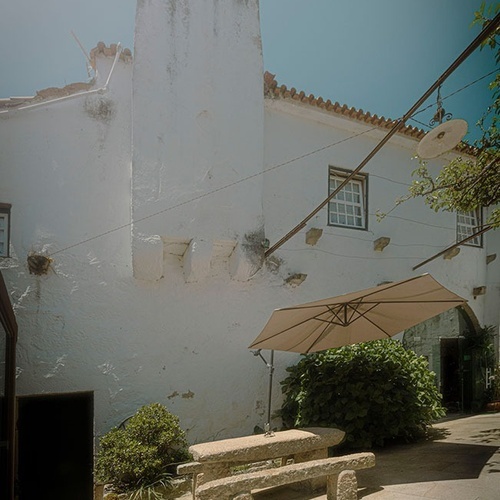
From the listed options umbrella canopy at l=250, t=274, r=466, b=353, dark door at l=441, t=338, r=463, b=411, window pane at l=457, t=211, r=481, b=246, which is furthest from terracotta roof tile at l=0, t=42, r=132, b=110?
dark door at l=441, t=338, r=463, b=411

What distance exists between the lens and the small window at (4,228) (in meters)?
6.08

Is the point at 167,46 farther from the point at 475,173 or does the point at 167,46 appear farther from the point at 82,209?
the point at 475,173

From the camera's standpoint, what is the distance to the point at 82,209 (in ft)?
21.4

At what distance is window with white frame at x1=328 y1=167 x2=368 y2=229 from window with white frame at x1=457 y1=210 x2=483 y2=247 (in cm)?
297

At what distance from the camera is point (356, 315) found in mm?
5961

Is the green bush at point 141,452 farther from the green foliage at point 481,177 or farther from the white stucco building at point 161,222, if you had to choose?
the green foliage at point 481,177

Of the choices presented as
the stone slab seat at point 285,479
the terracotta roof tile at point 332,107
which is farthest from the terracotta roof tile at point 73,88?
the stone slab seat at point 285,479

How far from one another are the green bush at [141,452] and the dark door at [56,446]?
0.94 metres

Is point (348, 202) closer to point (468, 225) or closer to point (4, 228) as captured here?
point (468, 225)

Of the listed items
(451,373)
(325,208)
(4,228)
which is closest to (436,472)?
(325,208)

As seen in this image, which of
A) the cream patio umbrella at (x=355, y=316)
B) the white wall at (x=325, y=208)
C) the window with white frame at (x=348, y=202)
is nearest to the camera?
the cream patio umbrella at (x=355, y=316)

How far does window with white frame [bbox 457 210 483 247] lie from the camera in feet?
35.3

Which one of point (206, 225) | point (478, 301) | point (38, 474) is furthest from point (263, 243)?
point (478, 301)

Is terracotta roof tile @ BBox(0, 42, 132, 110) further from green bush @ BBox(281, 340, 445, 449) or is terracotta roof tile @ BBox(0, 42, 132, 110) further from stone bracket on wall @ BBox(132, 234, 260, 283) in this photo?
green bush @ BBox(281, 340, 445, 449)
